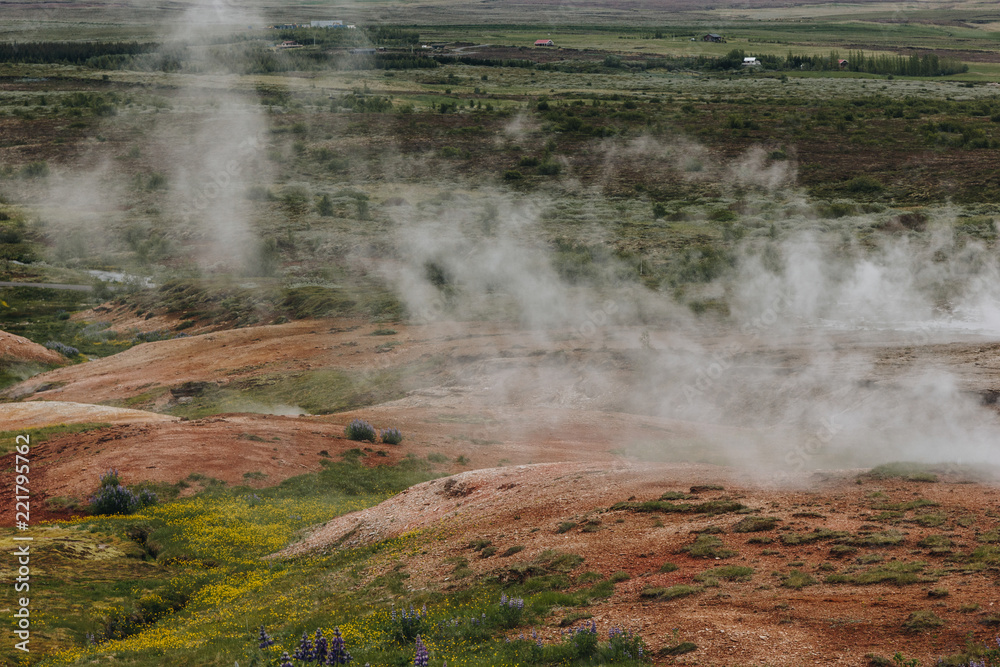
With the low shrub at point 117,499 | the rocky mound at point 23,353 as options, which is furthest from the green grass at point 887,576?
the rocky mound at point 23,353

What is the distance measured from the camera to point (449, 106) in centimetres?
8550

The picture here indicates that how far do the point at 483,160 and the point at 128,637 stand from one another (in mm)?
57271

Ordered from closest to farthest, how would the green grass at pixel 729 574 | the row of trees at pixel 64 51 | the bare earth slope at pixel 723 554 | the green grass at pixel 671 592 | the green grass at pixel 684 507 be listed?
the bare earth slope at pixel 723 554 → the green grass at pixel 671 592 → the green grass at pixel 729 574 → the green grass at pixel 684 507 → the row of trees at pixel 64 51

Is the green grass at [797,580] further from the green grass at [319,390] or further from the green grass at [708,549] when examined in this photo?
the green grass at [319,390]

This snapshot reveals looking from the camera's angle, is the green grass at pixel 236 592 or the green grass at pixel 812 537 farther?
the green grass at pixel 812 537

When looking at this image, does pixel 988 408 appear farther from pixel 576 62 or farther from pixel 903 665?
pixel 576 62

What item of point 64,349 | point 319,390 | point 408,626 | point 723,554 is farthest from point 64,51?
point 723,554

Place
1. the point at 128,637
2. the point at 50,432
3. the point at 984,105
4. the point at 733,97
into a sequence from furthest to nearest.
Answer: the point at 733,97 < the point at 984,105 < the point at 50,432 < the point at 128,637

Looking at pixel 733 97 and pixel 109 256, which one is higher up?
pixel 733 97

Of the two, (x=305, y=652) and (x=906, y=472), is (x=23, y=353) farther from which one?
(x=906, y=472)

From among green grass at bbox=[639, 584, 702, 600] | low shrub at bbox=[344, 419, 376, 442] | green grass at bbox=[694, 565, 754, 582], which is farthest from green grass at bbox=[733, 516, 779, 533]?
low shrub at bbox=[344, 419, 376, 442]

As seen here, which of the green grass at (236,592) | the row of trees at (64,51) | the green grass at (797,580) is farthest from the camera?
the row of trees at (64,51)

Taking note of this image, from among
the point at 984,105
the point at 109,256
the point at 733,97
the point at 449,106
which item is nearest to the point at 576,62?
the point at 733,97

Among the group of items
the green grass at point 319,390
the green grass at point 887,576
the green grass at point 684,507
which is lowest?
the green grass at point 319,390
